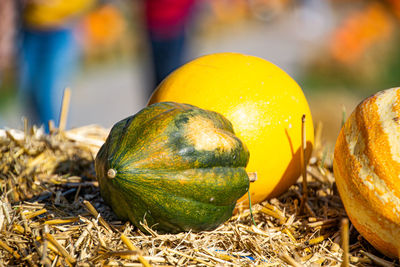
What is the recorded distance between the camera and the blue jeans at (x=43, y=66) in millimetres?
5914

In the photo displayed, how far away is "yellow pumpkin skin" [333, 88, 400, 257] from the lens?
218 cm

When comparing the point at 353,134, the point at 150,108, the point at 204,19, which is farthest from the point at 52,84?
the point at 204,19

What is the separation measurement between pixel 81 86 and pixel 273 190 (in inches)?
384

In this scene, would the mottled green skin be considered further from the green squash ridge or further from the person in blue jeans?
the person in blue jeans

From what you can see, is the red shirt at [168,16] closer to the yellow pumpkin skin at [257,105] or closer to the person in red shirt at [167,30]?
the person in red shirt at [167,30]

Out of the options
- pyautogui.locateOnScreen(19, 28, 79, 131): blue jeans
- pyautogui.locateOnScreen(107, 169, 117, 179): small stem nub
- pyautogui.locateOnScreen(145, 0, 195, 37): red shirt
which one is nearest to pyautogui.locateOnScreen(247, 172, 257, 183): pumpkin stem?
pyautogui.locateOnScreen(107, 169, 117, 179): small stem nub

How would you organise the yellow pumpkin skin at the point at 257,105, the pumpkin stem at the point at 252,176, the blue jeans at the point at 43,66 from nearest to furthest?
the pumpkin stem at the point at 252,176 < the yellow pumpkin skin at the point at 257,105 < the blue jeans at the point at 43,66

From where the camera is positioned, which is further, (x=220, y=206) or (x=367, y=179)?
(x=220, y=206)

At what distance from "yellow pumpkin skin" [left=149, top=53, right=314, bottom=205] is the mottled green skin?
0.95ft

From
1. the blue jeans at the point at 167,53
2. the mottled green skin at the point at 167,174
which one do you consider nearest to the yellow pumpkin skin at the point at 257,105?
the mottled green skin at the point at 167,174

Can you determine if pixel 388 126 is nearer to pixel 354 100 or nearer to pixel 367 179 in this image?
pixel 367 179

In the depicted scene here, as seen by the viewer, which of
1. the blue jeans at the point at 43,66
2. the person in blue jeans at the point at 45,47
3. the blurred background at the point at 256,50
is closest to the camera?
the person in blue jeans at the point at 45,47

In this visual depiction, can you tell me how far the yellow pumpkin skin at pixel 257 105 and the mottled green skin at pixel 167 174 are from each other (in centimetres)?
29

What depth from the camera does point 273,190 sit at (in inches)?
114
